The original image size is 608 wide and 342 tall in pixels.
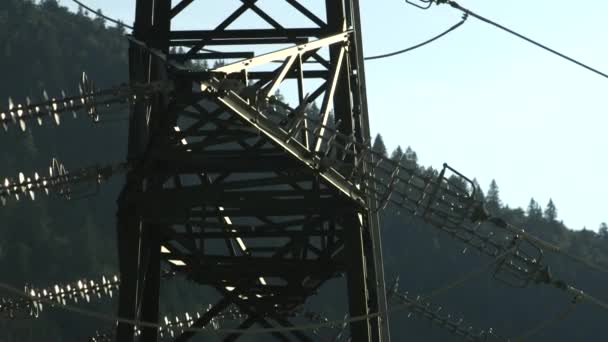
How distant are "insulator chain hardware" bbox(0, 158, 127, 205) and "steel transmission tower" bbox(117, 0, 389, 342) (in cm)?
80

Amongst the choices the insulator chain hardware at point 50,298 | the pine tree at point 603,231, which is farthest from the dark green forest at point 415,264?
the insulator chain hardware at point 50,298

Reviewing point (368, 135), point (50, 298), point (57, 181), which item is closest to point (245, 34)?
point (368, 135)

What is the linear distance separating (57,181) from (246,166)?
10.8 ft

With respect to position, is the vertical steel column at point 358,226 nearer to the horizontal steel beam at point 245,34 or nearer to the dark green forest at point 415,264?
the horizontal steel beam at point 245,34

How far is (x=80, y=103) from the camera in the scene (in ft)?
82.0

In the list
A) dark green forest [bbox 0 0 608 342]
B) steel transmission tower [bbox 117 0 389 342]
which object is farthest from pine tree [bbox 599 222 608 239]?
steel transmission tower [bbox 117 0 389 342]

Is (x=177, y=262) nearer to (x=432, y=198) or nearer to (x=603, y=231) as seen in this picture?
(x=432, y=198)

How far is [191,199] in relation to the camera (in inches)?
1136

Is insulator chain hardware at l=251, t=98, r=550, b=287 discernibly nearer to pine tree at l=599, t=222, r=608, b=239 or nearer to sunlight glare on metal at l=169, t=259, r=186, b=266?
sunlight glare on metal at l=169, t=259, r=186, b=266

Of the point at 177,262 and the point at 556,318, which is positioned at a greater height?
the point at 556,318

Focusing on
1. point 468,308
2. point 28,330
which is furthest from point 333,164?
point 468,308

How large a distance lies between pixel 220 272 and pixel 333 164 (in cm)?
556

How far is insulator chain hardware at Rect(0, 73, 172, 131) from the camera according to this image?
79.9ft

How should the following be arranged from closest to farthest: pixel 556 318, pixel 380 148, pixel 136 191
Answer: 1. pixel 556 318
2. pixel 136 191
3. pixel 380 148
